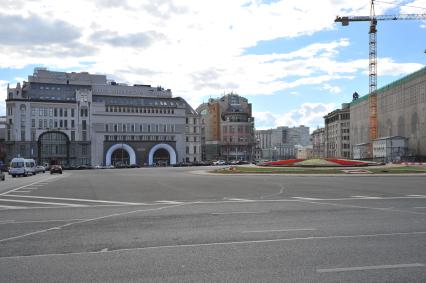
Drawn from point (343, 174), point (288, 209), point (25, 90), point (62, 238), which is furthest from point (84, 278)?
point (25, 90)

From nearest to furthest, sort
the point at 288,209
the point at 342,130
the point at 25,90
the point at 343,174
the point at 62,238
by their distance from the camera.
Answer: the point at 62,238 → the point at 288,209 → the point at 343,174 → the point at 25,90 → the point at 342,130

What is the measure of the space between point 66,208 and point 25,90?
12761 cm

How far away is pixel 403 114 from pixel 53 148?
92.3 m

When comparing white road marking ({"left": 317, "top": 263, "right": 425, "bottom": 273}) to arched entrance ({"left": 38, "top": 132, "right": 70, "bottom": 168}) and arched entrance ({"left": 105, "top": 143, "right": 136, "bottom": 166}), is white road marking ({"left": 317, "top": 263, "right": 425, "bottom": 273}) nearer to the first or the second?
arched entrance ({"left": 38, "top": 132, "right": 70, "bottom": 168})

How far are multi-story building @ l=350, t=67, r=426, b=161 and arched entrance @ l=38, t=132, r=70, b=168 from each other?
8206 centimetres

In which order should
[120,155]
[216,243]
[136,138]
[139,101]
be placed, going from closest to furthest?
[216,243] < [120,155] < [136,138] < [139,101]

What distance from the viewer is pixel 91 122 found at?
14000 cm

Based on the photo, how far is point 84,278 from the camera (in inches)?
303

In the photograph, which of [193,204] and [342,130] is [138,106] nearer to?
[342,130]

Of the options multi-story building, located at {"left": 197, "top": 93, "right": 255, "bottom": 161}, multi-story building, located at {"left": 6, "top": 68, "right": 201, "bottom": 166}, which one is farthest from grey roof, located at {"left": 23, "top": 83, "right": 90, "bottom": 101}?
multi-story building, located at {"left": 197, "top": 93, "right": 255, "bottom": 161}

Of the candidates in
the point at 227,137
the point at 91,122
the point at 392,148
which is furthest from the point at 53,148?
the point at 392,148

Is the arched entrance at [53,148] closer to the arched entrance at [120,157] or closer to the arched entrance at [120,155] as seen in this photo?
the arched entrance at [120,155]

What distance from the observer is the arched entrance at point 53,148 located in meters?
133

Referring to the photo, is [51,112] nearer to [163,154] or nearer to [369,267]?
[163,154]
